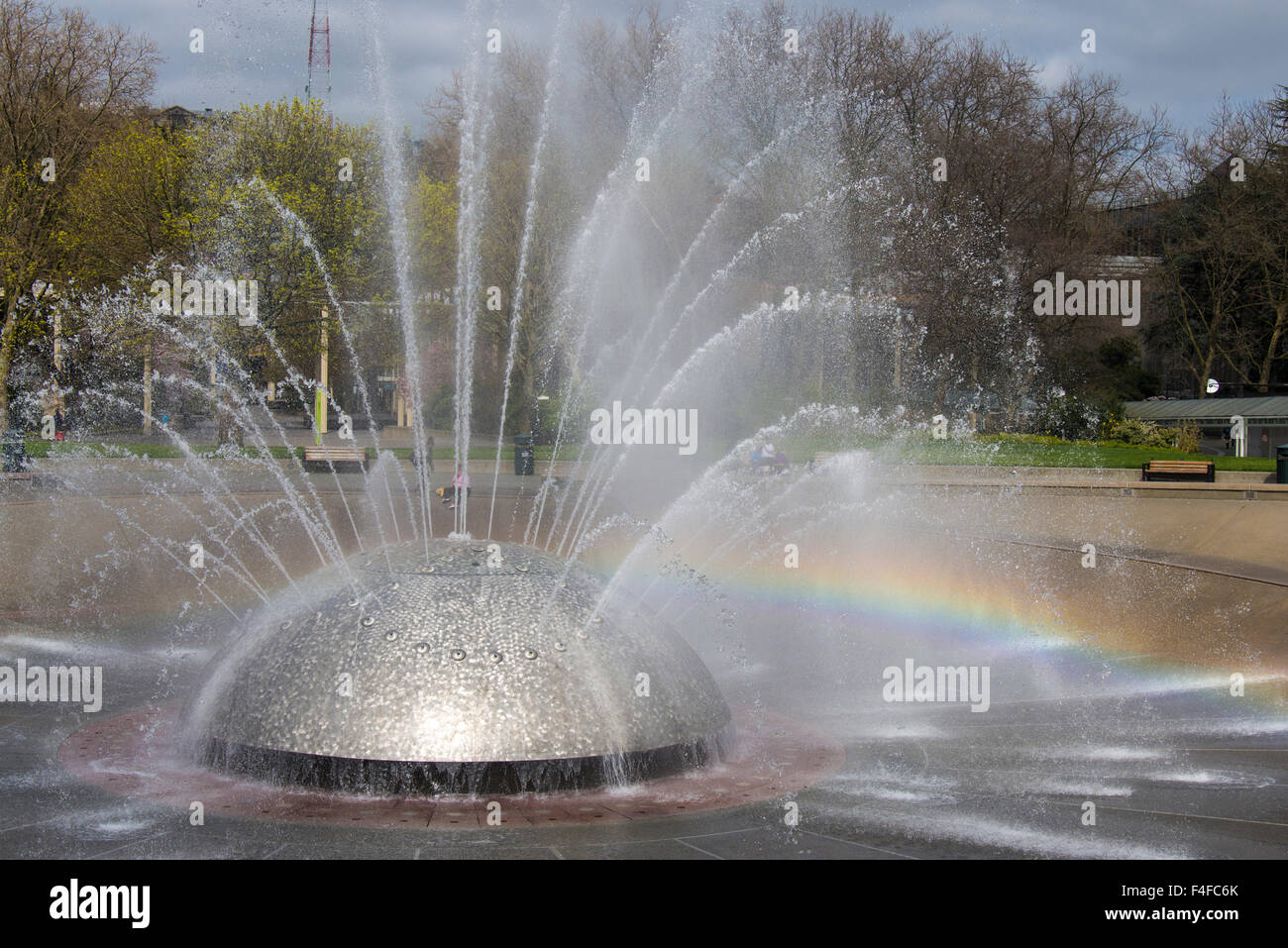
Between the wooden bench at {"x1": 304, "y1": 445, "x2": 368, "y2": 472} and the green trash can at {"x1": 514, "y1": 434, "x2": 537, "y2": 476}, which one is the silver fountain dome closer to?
the wooden bench at {"x1": 304, "y1": 445, "x2": 368, "y2": 472}

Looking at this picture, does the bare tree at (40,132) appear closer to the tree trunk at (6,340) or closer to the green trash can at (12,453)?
the tree trunk at (6,340)

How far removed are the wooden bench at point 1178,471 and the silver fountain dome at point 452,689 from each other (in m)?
20.1

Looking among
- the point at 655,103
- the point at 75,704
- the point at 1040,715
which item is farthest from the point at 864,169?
the point at 75,704

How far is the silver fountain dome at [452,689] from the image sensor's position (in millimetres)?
6480

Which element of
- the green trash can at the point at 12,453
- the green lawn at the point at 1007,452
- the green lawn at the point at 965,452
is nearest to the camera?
the green trash can at the point at 12,453

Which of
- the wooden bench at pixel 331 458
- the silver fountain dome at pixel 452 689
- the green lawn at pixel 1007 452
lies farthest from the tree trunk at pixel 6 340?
the silver fountain dome at pixel 452 689

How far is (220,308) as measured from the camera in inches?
1353

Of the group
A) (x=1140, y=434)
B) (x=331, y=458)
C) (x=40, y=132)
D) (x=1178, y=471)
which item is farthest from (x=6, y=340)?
(x=1140, y=434)

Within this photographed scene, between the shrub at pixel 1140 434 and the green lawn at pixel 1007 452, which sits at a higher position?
the shrub at pixel 1140 434

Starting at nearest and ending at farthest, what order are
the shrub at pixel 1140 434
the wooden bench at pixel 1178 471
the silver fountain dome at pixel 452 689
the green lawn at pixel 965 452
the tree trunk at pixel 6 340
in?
the silver fountain dome at pixel 452 689, the wooden bench at pixel 1178 471, the green lawn at pixel 965 452, the tree trunk at pixel 6 340, the shrub at pixel 1140 434

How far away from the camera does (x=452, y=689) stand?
659cm

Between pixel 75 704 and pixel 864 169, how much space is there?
32.5 metres
